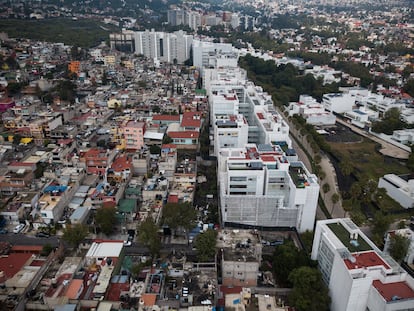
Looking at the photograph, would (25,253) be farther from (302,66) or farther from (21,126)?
(302,66)

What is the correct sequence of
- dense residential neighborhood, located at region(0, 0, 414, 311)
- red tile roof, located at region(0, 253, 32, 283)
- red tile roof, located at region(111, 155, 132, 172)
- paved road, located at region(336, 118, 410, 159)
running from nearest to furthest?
dense residential neighborhood, located at region(0, 0, 414, 311)
red tile roof, located at region(0, 253, 32, 283)
red tile roof, located at region(111, 155, 132, 172)
paved road, located at region(336, 118, 410, 159)

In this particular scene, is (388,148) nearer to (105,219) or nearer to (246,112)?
(246,112)

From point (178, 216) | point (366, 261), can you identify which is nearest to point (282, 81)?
point (178, 216)

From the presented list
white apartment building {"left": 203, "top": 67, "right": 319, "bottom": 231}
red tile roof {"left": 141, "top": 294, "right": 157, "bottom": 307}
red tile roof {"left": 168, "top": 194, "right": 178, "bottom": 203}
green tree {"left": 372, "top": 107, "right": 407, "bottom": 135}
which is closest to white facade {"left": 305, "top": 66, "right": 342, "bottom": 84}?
green tree {"left": 372, "top": 107, "right": 407, "bottom": 135}

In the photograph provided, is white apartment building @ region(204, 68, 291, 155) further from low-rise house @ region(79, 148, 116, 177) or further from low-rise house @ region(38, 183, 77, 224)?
low-rise house @ region(38, 183, 77, 224)

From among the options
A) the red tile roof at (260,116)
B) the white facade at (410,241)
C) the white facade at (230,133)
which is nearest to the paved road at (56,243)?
the white facade at (230,133)

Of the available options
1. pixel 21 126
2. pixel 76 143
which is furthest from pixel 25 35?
pixel 76 143
